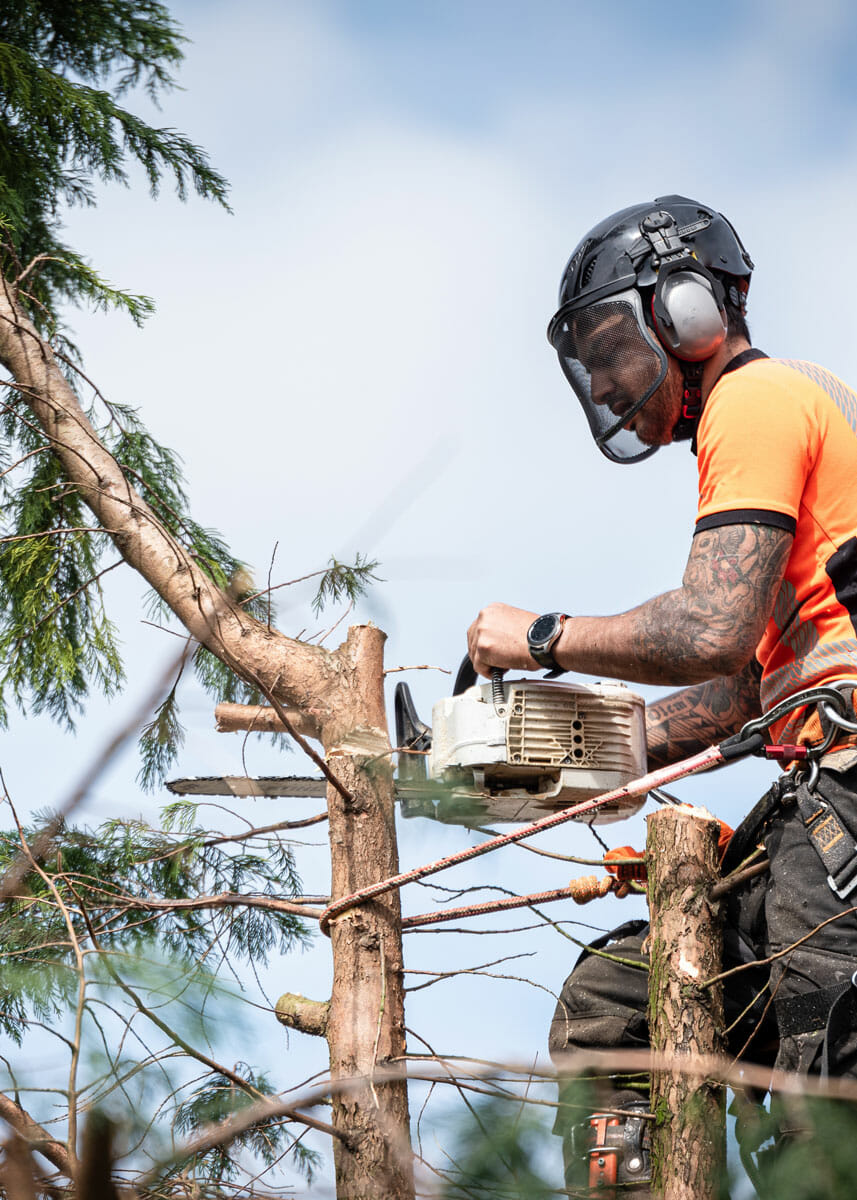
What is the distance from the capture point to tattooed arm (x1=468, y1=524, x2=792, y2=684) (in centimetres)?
253

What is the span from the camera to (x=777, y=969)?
99.8 inches

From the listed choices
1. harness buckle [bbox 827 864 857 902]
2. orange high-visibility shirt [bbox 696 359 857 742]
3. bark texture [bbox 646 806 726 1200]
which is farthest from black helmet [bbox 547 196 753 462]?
harness buckle [bbox 827 864 857 902]

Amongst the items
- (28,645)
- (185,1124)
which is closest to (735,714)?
(185,1124)

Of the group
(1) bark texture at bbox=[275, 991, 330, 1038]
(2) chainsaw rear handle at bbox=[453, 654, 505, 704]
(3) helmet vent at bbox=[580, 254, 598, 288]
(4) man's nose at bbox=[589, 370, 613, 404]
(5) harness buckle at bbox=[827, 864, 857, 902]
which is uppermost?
(3) helmet vent at bbox=[580, 254, 598, 288]

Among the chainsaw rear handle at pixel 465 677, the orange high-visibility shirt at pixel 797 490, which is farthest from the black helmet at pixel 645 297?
the chainsaw rear handle at pixel 465 677

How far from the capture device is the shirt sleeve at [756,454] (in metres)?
2.53

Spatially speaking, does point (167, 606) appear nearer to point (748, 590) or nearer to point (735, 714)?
point (735, 714)

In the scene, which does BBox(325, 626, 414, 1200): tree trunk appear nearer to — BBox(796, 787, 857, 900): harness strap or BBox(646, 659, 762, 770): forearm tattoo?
BBox(646, 659, 762, 770): forearm tattoo

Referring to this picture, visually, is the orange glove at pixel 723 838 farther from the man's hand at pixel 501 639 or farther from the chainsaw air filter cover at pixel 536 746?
the man's hand at pixel 501 639

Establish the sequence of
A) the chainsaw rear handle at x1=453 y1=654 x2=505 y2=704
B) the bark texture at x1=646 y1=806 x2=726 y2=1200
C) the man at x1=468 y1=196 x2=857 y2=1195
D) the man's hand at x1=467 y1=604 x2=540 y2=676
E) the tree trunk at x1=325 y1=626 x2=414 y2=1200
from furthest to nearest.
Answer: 1. the chainsaw rear handle at x1=453 y1=654 x2=505 y2=704
2. the man's hand at x1=467 y1=604 x2=540 y2=676
3. the tree trunk at x1=325 y1=626 x2=414 y2=1200
4. the bark texture at x1=646 y1=806 x2=726 y2=1200
5. the man at x1=468 y1=196 x2=857 y2=1195

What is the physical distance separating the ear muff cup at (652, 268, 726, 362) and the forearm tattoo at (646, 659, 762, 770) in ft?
2.83

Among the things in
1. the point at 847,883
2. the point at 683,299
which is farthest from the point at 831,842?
the point at 683,299

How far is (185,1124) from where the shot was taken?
103 inches

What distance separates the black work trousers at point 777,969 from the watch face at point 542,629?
0.65 meters
